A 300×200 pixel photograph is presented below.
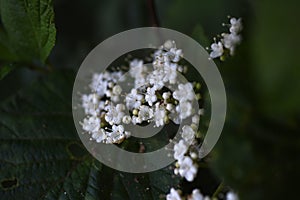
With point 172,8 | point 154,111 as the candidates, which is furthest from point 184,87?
point 172,8

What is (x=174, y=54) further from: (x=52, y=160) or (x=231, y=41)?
(x=52, y=160)

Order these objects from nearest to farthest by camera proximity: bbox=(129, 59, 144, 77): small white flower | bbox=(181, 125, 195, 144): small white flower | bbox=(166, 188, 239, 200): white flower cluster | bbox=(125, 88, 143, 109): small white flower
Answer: bbox=(166, 188, 239, 200): white flower cluster
bbox=(181, 125, 195, 144): small white flower
bbox=(125, 88, 143, 109): small white flower
bbox=(129, 59, 144, 77): small white flower

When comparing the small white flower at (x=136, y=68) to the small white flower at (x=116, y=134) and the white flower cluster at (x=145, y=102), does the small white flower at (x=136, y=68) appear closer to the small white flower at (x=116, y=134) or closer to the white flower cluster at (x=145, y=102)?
the white flower cluster at (x=145, y=102)

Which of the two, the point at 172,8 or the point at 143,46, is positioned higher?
the point at 172,8

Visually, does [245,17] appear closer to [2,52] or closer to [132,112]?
[132,112]

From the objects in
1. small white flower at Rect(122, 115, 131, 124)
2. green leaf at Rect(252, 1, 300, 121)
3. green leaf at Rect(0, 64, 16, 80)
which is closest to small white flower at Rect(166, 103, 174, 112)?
small white flower at Rect(122, 115, 131, 124)

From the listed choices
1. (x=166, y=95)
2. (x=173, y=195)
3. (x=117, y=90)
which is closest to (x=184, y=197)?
(x=173, y=195)

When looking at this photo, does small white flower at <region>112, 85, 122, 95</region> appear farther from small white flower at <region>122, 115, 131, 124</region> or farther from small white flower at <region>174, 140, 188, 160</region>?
small white flower at <region>174, 140, 188, 160</region>
